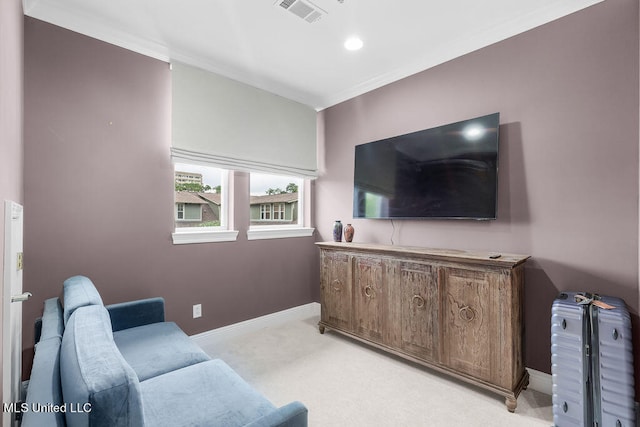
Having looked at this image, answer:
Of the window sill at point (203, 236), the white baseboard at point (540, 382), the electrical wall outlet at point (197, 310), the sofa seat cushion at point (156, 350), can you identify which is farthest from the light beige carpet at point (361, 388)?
the window sill at point (203, 236)

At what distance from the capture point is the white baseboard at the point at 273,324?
2.18m

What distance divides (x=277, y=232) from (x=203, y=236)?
871 mm

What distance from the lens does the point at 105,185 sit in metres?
2.39

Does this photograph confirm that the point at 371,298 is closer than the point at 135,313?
No

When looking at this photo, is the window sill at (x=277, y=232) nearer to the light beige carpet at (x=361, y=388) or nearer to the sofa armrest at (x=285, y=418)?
the light beige carpet at (x=361, y=388)

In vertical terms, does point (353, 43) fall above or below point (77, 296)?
above

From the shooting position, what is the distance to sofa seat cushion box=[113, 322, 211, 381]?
1707 mm

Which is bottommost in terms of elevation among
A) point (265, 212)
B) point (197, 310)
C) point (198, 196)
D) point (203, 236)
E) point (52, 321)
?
point (197, 310)

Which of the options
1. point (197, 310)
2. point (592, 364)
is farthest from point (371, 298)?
point (197, 310)

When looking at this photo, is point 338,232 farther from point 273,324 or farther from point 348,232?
point 273,324

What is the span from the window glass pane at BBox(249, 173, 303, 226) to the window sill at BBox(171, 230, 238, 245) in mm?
366

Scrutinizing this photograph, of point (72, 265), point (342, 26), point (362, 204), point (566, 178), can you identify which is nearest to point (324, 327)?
point (362, 204)

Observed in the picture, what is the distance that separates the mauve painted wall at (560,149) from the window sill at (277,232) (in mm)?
1611

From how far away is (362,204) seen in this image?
3283 mm
